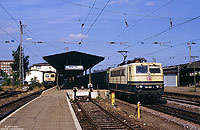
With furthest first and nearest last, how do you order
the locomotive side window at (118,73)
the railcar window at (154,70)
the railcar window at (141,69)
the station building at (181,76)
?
the station building at (181,76) → the locomotive side window at (118,73) → the railcar window at (154,70) → the railcar window at (141,69)

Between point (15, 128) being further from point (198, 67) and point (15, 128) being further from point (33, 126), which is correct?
point (198, 67)

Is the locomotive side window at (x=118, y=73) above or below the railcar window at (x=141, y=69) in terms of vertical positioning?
below

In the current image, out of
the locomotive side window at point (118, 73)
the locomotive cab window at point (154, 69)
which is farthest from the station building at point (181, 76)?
the locomotive cab window at point (154, 69)

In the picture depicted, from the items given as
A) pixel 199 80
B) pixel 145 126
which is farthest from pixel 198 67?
pixel 145 126

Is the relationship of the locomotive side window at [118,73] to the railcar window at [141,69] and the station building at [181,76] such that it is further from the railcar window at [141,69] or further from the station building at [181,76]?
the station building at [181,76]

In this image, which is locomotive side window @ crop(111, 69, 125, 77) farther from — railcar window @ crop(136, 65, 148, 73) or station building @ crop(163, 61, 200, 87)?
station building @ crop(163, 61, 200, 87)

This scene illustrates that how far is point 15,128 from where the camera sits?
30.0ft

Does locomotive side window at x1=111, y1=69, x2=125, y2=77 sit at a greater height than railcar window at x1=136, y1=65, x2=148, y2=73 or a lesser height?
lesser

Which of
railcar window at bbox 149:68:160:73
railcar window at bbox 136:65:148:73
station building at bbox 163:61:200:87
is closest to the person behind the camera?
railcar window at bbox 136:65:148:73

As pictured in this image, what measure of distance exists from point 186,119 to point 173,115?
143cm

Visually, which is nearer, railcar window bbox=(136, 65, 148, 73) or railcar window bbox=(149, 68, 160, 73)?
railcar window bbox=(136, 65, 148, 73)

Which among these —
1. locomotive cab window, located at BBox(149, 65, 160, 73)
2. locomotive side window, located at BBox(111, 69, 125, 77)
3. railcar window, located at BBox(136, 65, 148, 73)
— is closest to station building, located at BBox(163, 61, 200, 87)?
locomotive side window, located at BBox(111, 69, 125, 77)

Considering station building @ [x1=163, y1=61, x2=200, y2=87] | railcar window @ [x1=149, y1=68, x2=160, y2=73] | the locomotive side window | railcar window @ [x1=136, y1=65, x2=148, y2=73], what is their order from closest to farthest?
railcar window @ [x1=136, y1=65, x2=148, y2=73]
railcar window @ [x1=149, y1=68, x2=160, y2=73]
the locomotive side window
station building @ [x1=163, y1=61, x2=200, y2=87]

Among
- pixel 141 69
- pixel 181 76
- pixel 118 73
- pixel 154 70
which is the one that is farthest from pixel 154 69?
pixel 181 76
